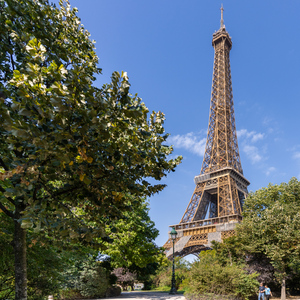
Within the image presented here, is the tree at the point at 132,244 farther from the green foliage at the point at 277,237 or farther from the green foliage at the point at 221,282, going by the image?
the green foliage at the point at 277,237

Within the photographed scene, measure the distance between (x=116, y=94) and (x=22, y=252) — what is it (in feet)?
12.0

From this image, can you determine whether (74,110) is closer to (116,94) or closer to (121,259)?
(116,94)

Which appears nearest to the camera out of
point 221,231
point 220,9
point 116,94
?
point 116,94

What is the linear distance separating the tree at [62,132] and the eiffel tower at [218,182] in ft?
110

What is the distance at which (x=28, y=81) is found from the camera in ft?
10.4

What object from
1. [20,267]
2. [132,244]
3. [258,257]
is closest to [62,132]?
[20,267]

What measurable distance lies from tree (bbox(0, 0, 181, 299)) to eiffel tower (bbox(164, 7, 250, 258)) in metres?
33.5

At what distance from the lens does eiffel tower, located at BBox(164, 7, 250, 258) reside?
3750cm

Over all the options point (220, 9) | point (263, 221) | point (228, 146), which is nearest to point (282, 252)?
point (263, 221)

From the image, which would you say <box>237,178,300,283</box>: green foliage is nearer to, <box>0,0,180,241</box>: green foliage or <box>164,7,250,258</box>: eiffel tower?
<box>164,7,250,258</box>: eiffel tower

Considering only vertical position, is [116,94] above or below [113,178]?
above

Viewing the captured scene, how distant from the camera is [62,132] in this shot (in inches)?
122

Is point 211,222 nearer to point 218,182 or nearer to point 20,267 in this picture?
point 218,182

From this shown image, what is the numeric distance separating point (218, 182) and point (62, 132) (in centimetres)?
4305
